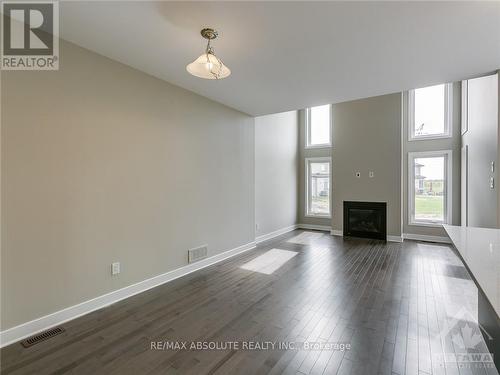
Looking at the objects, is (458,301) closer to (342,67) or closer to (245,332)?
(245,332)

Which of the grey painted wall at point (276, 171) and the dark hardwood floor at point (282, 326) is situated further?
the grey painted wall at point (276, 171)

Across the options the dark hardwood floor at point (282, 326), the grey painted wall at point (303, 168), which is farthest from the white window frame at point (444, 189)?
the grey painted wall at point (303, 168)

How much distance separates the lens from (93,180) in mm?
2615

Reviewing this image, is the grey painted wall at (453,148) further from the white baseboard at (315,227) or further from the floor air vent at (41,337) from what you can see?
the floor air vent at (41,337)

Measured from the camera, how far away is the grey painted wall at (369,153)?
18.8ft

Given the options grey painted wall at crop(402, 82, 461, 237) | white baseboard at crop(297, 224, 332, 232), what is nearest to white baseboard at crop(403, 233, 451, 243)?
grey painted wall at crop(402, 82, 461, 237)

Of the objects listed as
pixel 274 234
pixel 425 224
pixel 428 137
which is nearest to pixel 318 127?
pixel 428 137

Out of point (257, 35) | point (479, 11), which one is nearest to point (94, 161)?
point (257, 35)

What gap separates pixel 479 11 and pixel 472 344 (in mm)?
2719

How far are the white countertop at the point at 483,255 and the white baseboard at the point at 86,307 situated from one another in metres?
3.18

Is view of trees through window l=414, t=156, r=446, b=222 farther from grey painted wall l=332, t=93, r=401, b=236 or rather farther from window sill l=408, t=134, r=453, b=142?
grey painted wall l=332, t=93, r=401, b=236

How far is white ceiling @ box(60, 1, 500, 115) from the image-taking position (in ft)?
6.40

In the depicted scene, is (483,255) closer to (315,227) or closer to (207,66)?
(207,66)

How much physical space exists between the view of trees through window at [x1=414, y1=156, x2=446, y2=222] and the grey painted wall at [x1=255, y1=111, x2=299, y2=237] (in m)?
3.02
